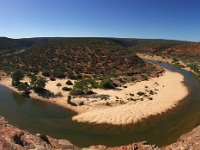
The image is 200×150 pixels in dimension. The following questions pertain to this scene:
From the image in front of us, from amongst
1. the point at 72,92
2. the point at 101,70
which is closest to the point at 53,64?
the point at 101,70

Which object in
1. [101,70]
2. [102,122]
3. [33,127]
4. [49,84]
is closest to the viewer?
[33,127]

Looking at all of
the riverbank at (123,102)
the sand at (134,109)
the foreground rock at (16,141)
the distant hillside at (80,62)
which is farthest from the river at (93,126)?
the distant hillside at (80,62)

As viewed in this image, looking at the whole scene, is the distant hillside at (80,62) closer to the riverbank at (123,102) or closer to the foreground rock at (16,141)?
the riverbank at (123,102)

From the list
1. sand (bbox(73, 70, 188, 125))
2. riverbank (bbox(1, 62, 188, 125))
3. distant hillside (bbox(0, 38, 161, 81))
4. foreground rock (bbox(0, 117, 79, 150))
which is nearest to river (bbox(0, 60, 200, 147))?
sand (bbox(73, 70, 188, 125))

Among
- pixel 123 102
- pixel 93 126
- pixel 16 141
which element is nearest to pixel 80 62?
pixel 123 102

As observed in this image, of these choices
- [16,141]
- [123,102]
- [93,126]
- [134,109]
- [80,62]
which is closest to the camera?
[16,141]

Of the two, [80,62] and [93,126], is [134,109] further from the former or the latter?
[80,62]

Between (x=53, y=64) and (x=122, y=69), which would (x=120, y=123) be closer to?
(x=122, y=69)

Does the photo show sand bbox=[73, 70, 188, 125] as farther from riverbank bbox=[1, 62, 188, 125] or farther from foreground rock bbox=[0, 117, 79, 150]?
foreground rock bbox=[0, 117, 79, 150]
